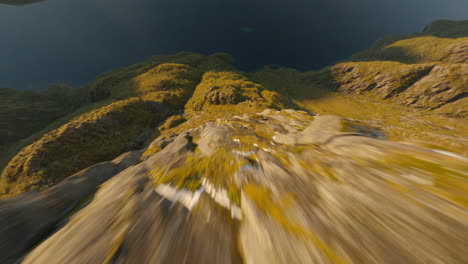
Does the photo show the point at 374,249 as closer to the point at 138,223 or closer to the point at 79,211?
the point at 138,223

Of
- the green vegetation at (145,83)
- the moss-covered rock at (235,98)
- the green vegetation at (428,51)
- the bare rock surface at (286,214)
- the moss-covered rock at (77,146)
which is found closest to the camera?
the bare rock surface at (286,214)

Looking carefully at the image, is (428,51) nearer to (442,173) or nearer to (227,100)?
(227,100)

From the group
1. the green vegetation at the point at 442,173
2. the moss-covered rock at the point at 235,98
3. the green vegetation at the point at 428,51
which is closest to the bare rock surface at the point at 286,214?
the green vegetation at the point at 442,173

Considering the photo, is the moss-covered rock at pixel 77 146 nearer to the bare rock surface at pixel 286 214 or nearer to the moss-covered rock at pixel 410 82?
the bare rock surface at pixel 286 214

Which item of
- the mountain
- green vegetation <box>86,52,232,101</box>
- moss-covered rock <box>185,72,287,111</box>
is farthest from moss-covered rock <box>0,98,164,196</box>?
green vegetation <box>86,52,232,101</box>

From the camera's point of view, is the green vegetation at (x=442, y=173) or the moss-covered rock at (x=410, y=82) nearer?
the green vegetation at (x=442, y=173)

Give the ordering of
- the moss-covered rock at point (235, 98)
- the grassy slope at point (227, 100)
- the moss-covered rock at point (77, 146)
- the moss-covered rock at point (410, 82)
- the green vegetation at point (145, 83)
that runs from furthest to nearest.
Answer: the moss-covered rock at point (410, 82) < the green vegetation at point (145, 83) < the moss-covered rock at point (235, 98) < the grassy slope at point (227, 100) < the moss-covered rock at point (77, 146)

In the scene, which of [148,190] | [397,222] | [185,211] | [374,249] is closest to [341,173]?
[397,222]

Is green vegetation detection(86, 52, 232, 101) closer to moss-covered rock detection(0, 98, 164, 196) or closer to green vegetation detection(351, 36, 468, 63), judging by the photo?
moss-covered rock detection(0, 98, 164, 196)
